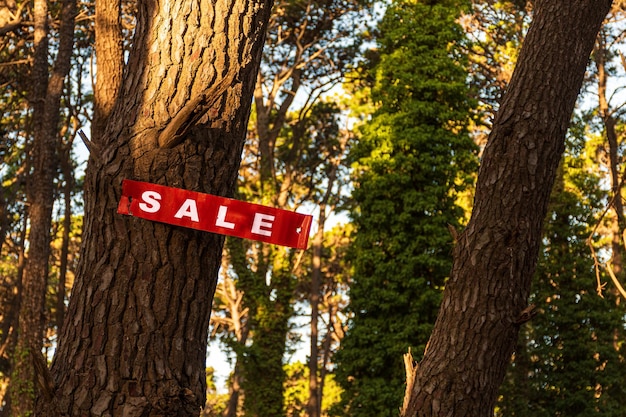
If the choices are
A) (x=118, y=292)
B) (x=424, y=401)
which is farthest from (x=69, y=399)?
(x=424, y=401)

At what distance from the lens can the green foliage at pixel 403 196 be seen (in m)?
19.5

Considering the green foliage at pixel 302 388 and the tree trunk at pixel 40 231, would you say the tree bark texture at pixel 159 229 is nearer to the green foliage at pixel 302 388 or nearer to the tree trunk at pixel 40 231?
the tree trunk at pixel 40 231

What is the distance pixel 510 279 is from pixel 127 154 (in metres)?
2.66

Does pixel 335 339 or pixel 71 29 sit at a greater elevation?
pixel 71 29

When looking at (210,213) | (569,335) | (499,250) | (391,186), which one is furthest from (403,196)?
(210,213)

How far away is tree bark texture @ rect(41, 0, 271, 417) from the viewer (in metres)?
3.29

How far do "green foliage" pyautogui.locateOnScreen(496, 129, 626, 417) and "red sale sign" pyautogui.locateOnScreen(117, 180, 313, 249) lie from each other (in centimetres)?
1983

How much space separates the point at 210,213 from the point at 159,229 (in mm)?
200

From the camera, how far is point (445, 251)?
785 inches

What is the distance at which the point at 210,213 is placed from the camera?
3.39 metres

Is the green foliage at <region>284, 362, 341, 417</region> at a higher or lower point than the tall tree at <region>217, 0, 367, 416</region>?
lower

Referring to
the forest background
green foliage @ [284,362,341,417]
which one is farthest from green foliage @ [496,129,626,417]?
green foliage @ [284,362,341,417]

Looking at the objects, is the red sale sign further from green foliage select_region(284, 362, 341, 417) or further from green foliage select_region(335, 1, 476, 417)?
green foliage select_region(284, 362, 341, 417)

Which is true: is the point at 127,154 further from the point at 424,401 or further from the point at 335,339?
the point at 335,339
